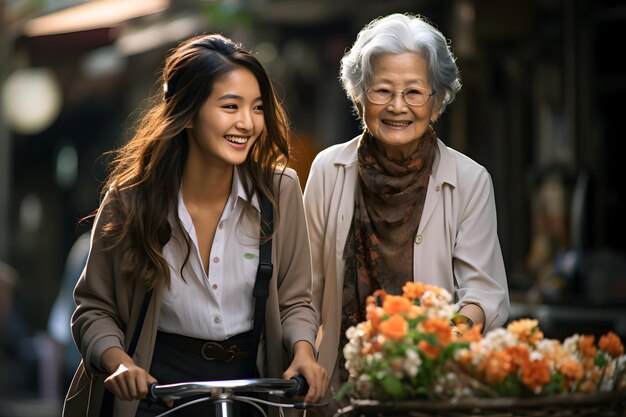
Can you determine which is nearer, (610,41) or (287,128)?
(287,128)

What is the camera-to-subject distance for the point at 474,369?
3838 millimetres

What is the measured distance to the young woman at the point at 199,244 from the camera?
15.9ft

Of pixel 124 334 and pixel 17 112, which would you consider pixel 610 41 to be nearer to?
pixel 124 334

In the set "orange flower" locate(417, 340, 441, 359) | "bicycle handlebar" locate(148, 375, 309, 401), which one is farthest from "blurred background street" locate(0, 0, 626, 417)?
"orange flower" locate(417, 340, 441, 359)

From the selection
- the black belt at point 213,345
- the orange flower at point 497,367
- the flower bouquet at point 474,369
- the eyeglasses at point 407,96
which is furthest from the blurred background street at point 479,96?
the orange flower at point 497,367

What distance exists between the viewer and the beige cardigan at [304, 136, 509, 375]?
201 inches

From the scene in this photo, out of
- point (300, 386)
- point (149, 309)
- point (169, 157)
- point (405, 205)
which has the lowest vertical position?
point (300, 386)

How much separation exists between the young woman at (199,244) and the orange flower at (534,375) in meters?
1.07

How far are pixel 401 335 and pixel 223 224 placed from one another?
4.15 feet

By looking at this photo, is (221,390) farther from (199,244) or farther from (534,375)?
(534,375)

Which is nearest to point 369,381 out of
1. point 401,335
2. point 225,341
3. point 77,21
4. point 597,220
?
point 401,335

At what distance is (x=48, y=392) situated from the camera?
1758 centimetres

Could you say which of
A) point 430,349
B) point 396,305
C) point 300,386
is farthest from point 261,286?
point 430,349

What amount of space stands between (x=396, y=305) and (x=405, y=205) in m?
Answer: 1.28
